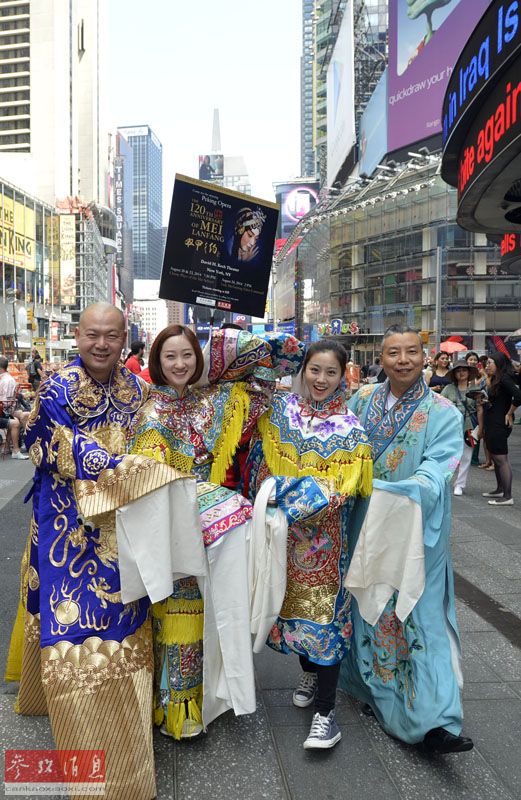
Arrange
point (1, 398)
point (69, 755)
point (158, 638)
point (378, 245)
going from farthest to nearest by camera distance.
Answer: point (378, 245) < point (1, 398) < point (158, 638) < point (69, 755)

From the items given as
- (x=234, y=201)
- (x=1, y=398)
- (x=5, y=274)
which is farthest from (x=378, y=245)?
(x=234, y=201)

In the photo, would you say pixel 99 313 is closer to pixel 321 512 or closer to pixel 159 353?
pixel 159 353

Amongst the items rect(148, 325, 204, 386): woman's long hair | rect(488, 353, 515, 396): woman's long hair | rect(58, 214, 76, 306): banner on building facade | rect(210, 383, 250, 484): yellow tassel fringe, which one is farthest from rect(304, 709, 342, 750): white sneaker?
rect(58, 214, 76, 306): banner on building facade

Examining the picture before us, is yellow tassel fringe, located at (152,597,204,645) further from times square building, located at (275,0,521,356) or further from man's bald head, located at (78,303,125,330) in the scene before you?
times square building, located at (275,0,521,356)

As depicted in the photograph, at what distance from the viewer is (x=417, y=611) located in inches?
100

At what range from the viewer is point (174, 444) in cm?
258

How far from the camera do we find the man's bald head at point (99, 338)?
2.49 meters

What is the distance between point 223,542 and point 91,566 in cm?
48

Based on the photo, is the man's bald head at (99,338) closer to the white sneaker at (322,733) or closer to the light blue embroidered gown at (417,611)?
the light blue embroidered gown at (417,611)

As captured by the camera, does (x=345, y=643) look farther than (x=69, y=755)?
Yes

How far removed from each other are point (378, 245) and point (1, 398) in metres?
35.3

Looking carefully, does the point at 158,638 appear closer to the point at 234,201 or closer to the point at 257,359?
the point at 257,359

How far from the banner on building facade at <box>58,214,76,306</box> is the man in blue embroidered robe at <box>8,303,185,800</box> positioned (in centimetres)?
6351

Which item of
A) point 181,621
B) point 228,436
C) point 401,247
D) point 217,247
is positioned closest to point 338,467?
point 228,436
